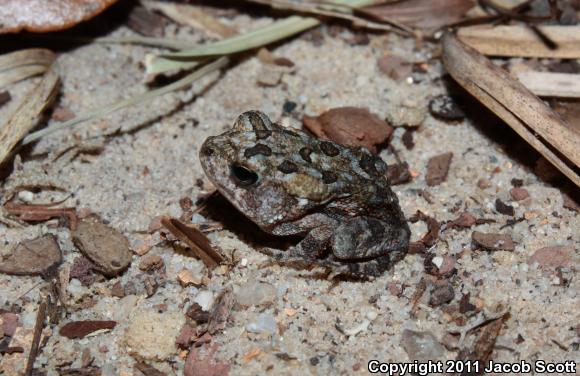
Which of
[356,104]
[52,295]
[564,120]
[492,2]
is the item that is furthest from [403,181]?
[52,295]

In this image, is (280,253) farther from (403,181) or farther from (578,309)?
(578,309)

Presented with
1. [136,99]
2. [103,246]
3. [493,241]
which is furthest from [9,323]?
[493,241]

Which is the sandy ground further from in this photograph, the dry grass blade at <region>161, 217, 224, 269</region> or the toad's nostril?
the toad's nostril

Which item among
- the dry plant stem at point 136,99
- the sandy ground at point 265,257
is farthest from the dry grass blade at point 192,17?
the dry plant stem at point 136,99

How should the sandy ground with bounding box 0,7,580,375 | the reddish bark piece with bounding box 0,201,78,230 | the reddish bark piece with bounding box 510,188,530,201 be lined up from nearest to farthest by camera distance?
the sandy ground with bounding box 0,7,580,375 → the reddish bark piece with bounding box 0,201,78,230 → the reddish bark piece with bounding box 510,188,530,201

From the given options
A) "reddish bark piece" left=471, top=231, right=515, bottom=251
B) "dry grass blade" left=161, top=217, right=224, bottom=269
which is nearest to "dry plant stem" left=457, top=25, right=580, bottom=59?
"reddish bark piece" left=471, top=231, right=515, bottom=251

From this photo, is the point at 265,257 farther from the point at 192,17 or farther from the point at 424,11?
the point at 424,11
